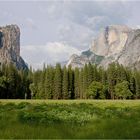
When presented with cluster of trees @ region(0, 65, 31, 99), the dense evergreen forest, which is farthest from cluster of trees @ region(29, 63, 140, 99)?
cluster of trees @ region(0, 65, 31, 99)

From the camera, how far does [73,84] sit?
506 feet

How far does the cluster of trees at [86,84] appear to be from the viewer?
146500mm

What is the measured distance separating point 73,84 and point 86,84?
6394mm

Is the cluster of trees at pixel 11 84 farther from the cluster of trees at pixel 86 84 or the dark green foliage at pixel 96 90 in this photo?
the dark green foliage at pixel 96 90

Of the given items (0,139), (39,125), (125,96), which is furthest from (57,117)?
(125,96)

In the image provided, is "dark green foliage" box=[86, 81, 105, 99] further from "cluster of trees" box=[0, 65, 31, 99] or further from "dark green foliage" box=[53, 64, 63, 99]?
"cluster of trees" box=[0, 65, 31, 99]

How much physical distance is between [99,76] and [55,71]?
20.0 meters

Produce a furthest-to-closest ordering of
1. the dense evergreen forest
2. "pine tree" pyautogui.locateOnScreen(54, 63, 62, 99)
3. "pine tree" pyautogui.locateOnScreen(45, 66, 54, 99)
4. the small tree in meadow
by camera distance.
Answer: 1. "pine tree" pyautogui.locateOnScreen(45, 66, 54, 99)
2. "pine tree" pyautogui.locateOnScreen(54, 63, 62, 99)
3. the dense evergreen forest
4. the small tree in meadow

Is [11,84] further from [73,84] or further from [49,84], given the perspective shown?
[73,84]

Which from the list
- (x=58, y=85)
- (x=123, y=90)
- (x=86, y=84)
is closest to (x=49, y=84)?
(x=58, y=85)

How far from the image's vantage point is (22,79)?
517ft

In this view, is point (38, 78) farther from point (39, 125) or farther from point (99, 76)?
point (39, 125)

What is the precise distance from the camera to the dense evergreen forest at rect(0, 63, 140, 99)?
479ft

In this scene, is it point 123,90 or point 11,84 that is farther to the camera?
point 11,84
